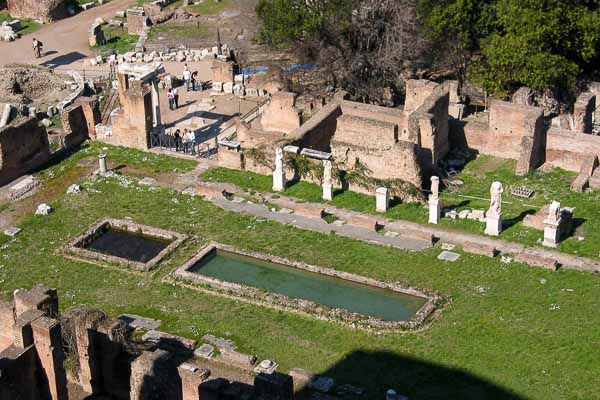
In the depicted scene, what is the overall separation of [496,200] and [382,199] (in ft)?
12.5

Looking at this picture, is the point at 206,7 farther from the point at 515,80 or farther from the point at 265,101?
the point at 515,80

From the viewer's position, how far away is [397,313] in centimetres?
3122

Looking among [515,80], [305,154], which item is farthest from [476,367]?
[515,80]

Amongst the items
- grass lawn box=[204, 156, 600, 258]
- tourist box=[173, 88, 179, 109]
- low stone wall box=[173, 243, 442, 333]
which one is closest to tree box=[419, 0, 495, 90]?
grass lawn box=[204, 156, 600, 258]

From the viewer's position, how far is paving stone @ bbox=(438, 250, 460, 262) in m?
33.5

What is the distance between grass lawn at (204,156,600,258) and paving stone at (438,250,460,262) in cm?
156

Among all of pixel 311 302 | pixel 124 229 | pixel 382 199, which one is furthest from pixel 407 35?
pixel 311 302

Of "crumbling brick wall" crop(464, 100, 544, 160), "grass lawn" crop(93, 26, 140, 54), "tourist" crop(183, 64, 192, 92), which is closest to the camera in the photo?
"crumbling brick wall" crop(464, 100, 544, 160)

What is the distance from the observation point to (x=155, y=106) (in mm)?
43406

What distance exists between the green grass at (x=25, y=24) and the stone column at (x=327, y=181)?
24.7 m

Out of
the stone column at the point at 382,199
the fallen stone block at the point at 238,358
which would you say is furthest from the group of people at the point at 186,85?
the fallen stone block at the point at 238,358

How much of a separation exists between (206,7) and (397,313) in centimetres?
3194

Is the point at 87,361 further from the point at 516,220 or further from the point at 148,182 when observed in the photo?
the point at 516,220

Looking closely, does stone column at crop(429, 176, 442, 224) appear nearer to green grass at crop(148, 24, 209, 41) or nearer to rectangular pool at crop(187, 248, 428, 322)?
rectangular pool at crop(187, 248, 428, 322)
